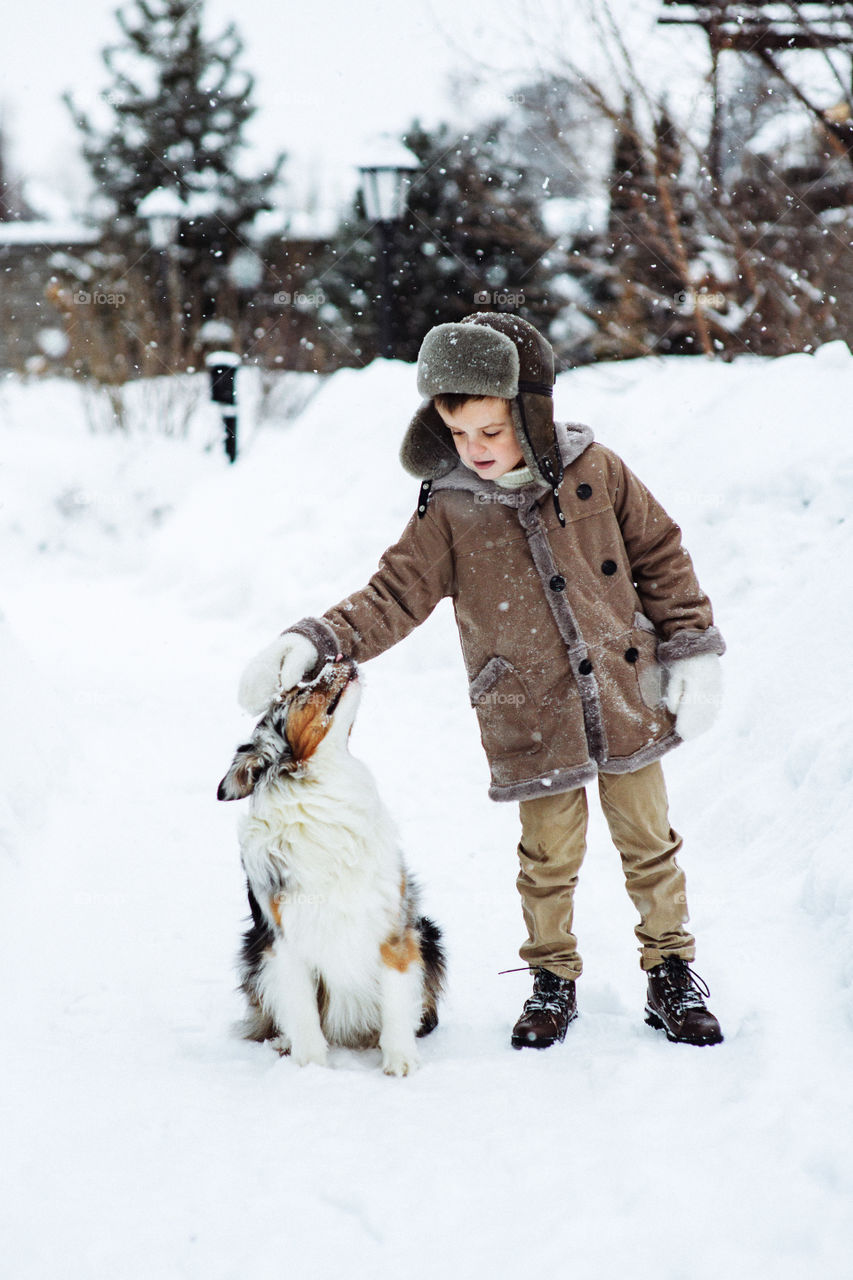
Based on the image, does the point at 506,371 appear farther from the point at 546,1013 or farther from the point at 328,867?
the point at 546,1013

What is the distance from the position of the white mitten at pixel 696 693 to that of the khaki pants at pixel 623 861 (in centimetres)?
21

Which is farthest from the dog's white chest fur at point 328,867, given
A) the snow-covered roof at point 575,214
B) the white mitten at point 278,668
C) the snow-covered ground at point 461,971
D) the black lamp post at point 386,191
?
the black lamp post at point 386,191

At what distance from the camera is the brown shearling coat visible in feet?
8.99

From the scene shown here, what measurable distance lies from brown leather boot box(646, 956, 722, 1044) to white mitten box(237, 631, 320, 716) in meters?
1.38

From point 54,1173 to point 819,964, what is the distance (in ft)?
7.04

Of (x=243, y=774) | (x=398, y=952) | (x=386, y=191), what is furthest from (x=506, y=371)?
(x=386, y=191)

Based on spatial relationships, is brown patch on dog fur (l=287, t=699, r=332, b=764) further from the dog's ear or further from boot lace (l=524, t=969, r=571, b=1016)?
boot lace (l=524, t=969, r=571, b=1016)

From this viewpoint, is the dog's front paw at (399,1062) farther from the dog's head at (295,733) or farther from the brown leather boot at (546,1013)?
the dog's head at (295,733)

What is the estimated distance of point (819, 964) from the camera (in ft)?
9.35

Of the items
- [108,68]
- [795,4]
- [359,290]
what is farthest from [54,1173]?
[108,68]

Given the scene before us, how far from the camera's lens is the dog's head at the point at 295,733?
2.66 meters

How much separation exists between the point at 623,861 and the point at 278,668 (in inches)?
47.0

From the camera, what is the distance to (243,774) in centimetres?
264

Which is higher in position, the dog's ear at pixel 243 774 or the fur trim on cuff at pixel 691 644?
the fur trim on cuff at pixel 691 644
